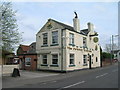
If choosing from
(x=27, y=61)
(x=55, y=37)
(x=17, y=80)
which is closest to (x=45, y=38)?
(x=55, y=37)

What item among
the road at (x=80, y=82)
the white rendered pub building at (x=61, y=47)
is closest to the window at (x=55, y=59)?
the white rendered pub building at (x=61, y=47)

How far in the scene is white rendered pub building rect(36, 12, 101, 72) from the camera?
23500 millimetres

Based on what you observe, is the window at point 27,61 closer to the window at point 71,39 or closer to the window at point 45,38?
the window at point 45,38

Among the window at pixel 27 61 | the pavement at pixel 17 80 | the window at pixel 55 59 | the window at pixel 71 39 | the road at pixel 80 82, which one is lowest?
the pavement at pixel 17 80

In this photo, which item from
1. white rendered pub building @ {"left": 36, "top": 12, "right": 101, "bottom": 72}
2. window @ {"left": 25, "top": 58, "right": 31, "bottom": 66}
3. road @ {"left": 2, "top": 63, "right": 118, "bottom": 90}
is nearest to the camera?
road @ {"left": 2, "top": 63, "right": 118, "bottom": 90}

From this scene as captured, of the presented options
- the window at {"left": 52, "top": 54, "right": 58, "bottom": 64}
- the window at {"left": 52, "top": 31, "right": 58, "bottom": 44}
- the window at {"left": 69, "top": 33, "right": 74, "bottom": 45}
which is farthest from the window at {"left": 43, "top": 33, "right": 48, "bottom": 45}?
the window at {"left": 69, "top": 33, "right": 74, "bottom": 45}

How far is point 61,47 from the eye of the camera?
23641 millimetres

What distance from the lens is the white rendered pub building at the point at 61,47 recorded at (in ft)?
77.1

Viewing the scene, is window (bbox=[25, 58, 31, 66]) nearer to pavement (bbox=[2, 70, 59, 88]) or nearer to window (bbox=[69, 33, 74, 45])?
window (bbox=[69, 33, 74, 45])

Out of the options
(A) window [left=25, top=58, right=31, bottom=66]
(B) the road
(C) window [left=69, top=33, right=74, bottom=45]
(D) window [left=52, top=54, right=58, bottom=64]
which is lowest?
(B) the road

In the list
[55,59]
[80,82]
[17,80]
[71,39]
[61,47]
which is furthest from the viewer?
[71,39]

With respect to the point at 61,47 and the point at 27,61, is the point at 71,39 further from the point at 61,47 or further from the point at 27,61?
the point at 27,61

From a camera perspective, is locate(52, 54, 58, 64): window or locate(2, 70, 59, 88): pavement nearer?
locate(2, 70, 59, 88): pavement

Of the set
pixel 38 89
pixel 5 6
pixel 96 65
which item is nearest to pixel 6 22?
pixel 5 6
